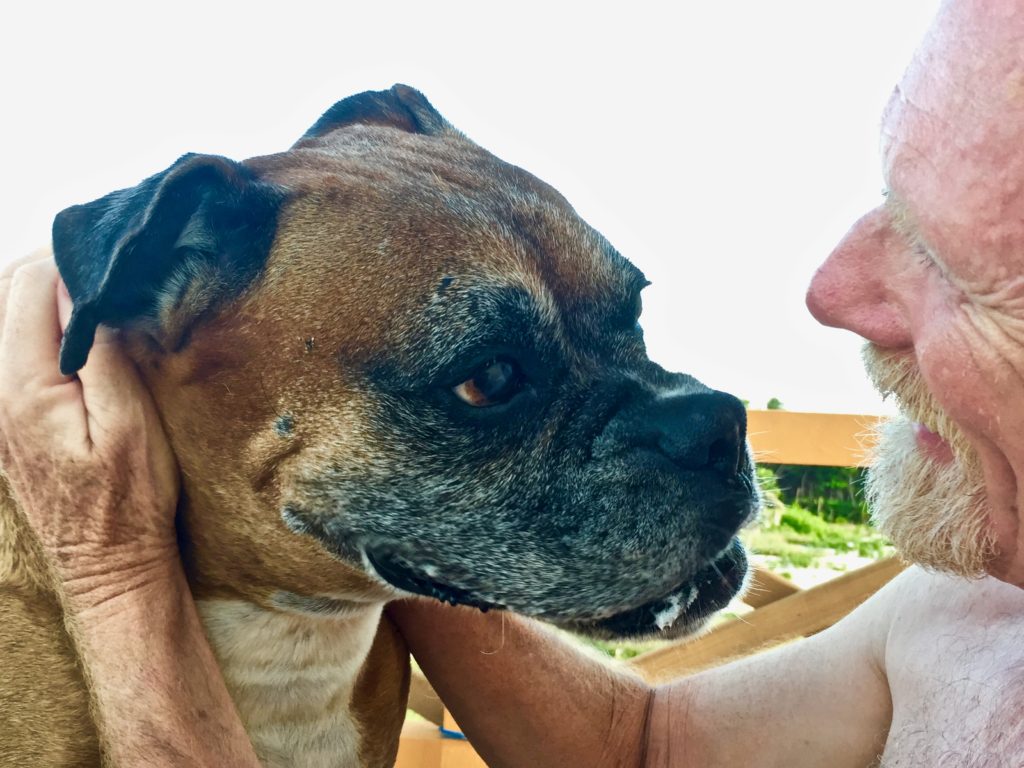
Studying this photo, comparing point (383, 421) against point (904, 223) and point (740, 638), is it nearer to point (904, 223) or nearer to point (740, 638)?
point (904, 223)

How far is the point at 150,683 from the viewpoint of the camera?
→ 1.40 m

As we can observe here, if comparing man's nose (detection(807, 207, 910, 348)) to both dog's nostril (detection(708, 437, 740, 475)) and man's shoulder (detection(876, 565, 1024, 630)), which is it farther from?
man's shoulder (detection(876, 565, 1024, 630))

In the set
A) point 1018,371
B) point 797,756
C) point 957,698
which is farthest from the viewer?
point 797,756

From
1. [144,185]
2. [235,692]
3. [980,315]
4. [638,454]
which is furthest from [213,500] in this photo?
[980,315]

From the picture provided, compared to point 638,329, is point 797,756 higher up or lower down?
lower down

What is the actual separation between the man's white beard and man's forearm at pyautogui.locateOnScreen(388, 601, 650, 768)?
740mm

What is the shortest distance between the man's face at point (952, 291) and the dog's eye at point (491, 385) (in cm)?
54

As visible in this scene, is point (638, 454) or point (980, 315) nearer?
point (980, 315)

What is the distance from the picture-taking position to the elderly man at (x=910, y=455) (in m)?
1.29

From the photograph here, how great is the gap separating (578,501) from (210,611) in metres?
0.70

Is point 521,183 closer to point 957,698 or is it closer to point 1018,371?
point 1018,371

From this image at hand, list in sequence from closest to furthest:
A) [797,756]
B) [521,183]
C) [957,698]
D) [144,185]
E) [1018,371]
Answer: [1018,371]
[144,185]
[957,698]
[521,183]
[797,756]

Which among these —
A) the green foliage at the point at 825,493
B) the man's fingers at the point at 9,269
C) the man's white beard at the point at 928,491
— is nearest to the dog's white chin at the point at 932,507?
the man's white beard at the point at 928,491

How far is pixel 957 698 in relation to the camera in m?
1.60
